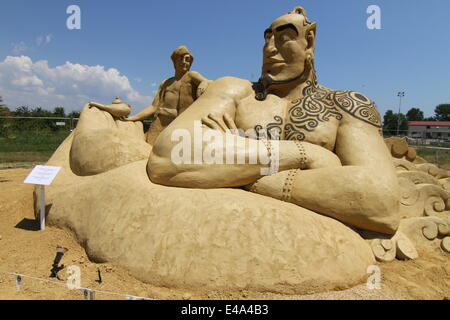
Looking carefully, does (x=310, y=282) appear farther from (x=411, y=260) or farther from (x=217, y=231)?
(x=411, y=260)

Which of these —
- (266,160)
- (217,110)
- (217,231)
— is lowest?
(217,231)

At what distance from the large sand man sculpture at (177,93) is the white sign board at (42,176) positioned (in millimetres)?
1536

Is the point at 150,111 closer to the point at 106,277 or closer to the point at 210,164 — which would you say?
the point at 210,164

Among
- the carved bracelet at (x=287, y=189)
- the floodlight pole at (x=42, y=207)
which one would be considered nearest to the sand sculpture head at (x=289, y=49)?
the carved bracelet at (x=287, y=189)

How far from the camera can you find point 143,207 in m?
2.80

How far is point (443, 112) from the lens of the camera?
5056 cm

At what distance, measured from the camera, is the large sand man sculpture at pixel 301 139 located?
2855mm

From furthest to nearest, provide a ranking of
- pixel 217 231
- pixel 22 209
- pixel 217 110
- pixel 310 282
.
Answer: pixel 22 209, pixel 217 110, pixel 217 231, pixel 310 282

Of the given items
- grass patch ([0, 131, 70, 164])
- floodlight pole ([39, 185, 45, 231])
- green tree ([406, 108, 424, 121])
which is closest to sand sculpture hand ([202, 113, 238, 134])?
floodlight pole ([39, 185, 45, 231])

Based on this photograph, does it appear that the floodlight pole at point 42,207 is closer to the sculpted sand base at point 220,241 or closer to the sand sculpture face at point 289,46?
the sculpted sand base at point 220,241

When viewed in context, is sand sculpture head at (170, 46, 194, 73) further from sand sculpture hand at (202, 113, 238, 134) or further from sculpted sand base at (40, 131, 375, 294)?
sculpted sand base at (40, 131, 375, 294)

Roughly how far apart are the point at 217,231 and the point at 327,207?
1068 millimetres

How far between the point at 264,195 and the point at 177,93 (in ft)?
7.76

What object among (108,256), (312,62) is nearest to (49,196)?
(108,256)
